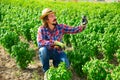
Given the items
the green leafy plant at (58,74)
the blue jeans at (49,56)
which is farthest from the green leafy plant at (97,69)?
the blue jeans at (49,56)

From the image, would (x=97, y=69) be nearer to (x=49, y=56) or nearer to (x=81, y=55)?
(x=81, y=55)

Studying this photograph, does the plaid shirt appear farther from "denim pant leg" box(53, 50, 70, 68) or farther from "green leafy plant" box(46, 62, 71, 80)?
"green leafy plant" box(46, 62, 71, 80)

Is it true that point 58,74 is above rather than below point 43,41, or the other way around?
below

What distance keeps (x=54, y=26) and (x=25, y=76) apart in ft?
5.39

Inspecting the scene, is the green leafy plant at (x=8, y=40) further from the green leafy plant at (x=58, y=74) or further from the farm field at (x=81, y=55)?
the green leafy plant at (x=58, y=74)

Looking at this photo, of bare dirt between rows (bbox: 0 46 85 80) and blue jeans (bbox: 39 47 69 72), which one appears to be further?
bare dirt between rows (bbox: 0 46 85 80)

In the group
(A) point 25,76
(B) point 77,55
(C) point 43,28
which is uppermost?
(C) point 43,28

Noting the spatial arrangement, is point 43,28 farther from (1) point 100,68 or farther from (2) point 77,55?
(1) point 100,68

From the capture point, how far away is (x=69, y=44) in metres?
12.2

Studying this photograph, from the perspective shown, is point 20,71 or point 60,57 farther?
point 20,71

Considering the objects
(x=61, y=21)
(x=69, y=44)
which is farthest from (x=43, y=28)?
(x=61, y=21)

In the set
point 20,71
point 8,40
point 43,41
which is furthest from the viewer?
point 8,40

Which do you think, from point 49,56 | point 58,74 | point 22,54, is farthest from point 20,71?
point 58,74

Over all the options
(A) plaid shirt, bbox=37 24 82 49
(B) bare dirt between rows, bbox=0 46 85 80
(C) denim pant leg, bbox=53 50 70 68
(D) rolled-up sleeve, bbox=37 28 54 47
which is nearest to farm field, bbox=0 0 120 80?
(B) bare dirt between rows, bbox=0 46 85 80
